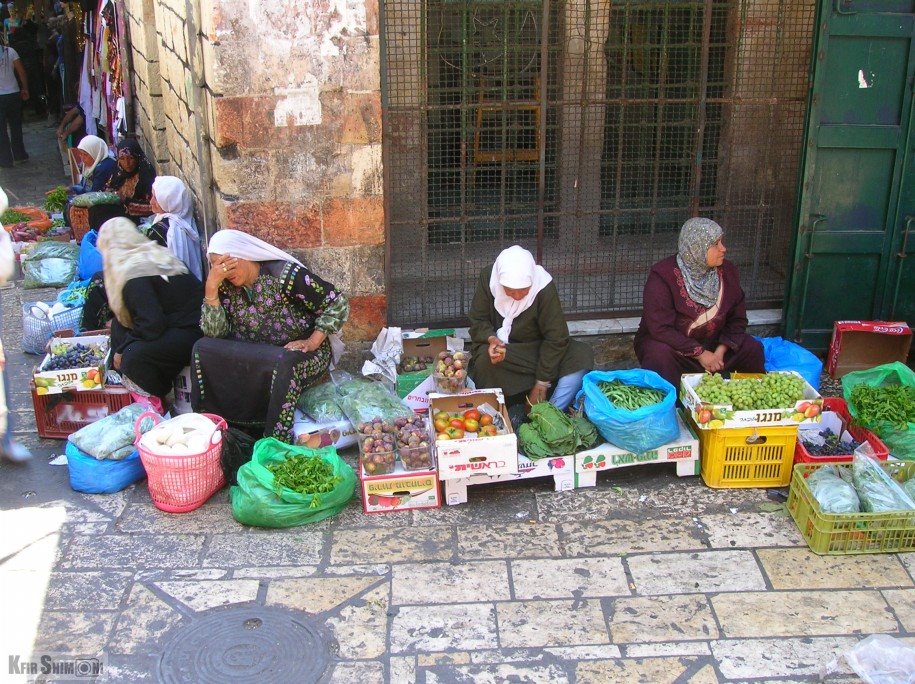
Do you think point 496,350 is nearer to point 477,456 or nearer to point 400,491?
point 477,456

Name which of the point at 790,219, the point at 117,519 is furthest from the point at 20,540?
the point at 790,219

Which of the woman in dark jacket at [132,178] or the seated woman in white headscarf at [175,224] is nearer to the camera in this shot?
the seated woman in white headscarf at [175,224]

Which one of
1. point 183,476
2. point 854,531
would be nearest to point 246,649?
point 183,476

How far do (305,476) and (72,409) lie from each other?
1.87 m

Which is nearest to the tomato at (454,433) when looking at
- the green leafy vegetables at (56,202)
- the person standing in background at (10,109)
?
the green leafy vegetables at (56,202)

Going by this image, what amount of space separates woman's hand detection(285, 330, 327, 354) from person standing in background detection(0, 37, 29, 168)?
8.94 m

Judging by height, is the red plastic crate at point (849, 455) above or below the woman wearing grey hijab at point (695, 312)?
below

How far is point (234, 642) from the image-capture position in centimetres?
402

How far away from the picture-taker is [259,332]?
547 centimetres

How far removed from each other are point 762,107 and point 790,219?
805 millimetres

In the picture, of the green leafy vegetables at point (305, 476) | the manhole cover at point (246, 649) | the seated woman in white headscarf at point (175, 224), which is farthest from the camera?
the seated woman in white headscarf at point (175, 224)

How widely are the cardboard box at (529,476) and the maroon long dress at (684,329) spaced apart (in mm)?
910

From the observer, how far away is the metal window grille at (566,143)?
5984 mm

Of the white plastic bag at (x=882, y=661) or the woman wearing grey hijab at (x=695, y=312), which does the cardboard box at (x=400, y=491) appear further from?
the white plastic bag at (x=882, y=661)
